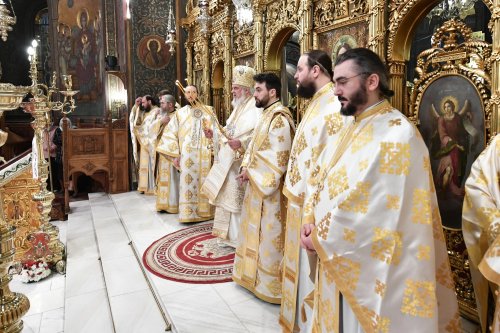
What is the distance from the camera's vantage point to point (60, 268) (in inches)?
181

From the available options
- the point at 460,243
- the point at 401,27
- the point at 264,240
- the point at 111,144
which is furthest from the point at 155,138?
the point at 460,243

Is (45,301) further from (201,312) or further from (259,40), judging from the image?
(259,40)

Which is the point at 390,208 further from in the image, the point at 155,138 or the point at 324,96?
the point at 155,138

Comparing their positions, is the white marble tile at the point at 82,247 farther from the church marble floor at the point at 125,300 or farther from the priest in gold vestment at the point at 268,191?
the priest in gold vestment at the point at 268,191

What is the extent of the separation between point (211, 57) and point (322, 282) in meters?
6.44

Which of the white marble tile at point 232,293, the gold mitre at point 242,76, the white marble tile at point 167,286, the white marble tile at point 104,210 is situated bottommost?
the white marble tile at point 232,293

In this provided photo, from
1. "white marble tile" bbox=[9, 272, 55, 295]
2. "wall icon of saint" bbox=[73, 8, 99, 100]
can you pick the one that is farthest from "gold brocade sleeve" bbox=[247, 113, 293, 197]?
"wall icon of saint" bbox=[73, 8, 99, 100]

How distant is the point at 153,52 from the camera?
8891mm

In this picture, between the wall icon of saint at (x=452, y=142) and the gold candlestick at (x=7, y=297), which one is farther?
the wall icon of saint at (x=452, y=142)

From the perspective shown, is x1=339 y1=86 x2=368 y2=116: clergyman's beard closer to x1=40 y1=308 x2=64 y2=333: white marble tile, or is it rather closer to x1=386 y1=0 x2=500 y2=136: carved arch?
x1=386 y1=0 x2=500 y2=136: carved arch

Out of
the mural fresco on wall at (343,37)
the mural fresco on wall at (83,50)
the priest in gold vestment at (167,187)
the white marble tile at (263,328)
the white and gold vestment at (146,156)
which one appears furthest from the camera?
the mural fresco on wall at (83,50)

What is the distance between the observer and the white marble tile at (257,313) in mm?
2928

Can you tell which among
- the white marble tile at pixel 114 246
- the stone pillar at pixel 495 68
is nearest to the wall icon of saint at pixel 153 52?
the white marble tile at pixel 114 246

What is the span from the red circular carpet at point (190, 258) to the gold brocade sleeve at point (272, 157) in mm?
1246
